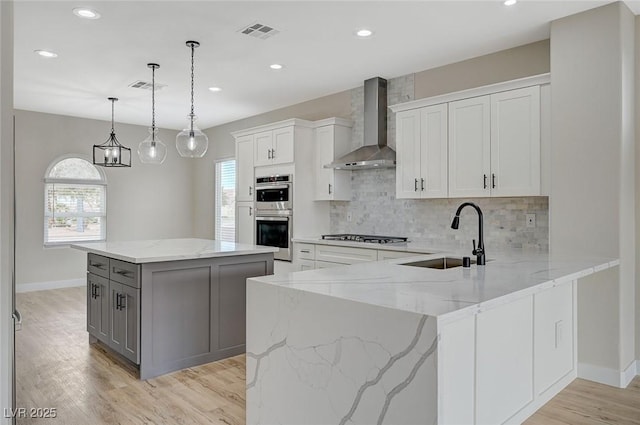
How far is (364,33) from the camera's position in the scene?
12.2 feet

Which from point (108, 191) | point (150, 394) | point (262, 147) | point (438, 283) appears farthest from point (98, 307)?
point (108, 191)

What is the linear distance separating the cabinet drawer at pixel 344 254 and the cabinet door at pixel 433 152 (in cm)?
77

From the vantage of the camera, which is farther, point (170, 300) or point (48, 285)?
point (48, 285)

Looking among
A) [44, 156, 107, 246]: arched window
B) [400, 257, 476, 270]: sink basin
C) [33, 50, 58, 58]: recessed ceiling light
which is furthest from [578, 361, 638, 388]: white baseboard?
[44, 156, 107, 246]: arched window

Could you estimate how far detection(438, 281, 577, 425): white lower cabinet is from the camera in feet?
4.91

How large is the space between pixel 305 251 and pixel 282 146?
1340mm

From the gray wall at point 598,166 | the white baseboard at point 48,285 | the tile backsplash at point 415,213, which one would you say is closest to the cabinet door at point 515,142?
the gray wall at point 598,166

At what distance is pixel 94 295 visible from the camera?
3.96 meters

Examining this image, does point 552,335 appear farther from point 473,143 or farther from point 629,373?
point 473,143

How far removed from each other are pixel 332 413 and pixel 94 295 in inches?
121

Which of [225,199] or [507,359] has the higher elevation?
[225,199]

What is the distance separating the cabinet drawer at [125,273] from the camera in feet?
10.7

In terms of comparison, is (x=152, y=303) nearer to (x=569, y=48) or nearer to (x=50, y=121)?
(x=569, y=48)

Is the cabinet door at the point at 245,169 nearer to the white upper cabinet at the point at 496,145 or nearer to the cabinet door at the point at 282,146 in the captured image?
the cabinet door at the point at 282,146
